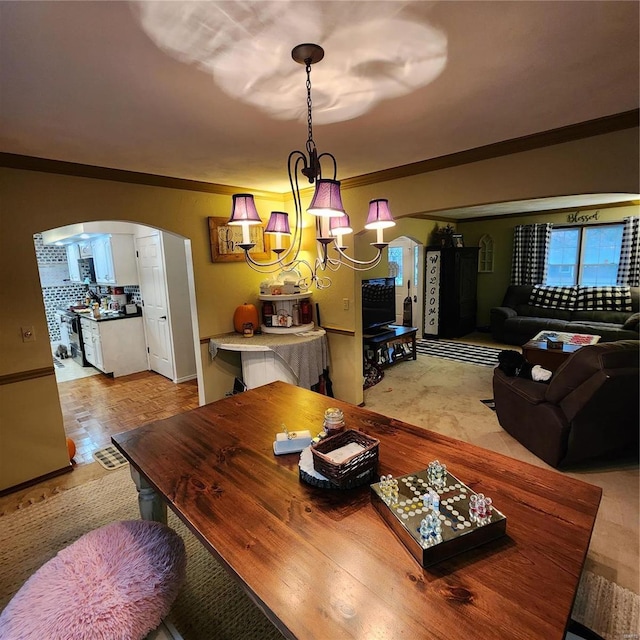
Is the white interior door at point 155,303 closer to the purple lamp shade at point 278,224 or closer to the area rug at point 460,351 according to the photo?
the purple lamp shade at point 278,224

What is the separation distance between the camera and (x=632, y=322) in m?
5.15

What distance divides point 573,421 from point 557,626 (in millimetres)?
2207

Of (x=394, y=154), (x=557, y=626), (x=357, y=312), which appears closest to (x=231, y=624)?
(x=557, y=626)

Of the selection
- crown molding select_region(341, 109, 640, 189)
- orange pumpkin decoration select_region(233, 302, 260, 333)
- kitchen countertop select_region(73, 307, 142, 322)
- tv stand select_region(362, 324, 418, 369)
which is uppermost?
crown molding select_region(341, 109, 640, 189)

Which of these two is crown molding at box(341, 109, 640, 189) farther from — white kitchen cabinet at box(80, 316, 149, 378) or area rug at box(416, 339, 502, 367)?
white kitchen cabinet at box(80, 316, 149, 378)

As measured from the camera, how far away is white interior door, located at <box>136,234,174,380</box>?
188 inches

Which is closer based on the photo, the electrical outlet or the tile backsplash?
the electrical outlet

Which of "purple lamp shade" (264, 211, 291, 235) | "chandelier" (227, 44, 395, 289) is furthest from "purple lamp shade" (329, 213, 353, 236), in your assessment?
"purple lamp shade" (264, 211, 291, 235)

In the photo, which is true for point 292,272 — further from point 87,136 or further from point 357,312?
point 87,136

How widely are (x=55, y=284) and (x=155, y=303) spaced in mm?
3152

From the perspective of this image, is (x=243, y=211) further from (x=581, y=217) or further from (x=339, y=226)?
(x=581, y=217)

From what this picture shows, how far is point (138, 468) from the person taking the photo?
1.51 meters

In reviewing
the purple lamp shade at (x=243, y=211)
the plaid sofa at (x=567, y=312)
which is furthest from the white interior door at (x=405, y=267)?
the purple lamp shade at (x=243, y=211)

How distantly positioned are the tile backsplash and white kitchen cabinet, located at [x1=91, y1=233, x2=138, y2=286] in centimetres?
133
